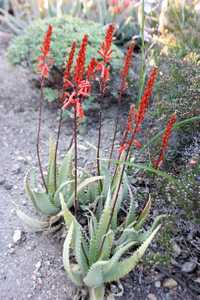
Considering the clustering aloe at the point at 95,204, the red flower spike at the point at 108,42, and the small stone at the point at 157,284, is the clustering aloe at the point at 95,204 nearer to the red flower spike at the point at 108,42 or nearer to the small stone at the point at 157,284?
the red flower spike at the point at 108,42

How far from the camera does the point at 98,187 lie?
2.83 m

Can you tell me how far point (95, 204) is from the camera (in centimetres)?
276

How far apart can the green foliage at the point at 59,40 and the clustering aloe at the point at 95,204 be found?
1554mm

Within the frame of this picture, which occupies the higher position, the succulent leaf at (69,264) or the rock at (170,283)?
the succulent leaf at (69,264)

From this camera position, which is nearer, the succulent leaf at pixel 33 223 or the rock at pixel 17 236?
the succulent leaf at pixel 33 223

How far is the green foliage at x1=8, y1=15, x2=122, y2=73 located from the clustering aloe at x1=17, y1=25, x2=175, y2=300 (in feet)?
5.10

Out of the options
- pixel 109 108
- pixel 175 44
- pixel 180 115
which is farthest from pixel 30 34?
pixel 180 115

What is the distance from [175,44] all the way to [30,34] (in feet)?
4.50

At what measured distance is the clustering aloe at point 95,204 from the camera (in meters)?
2.14

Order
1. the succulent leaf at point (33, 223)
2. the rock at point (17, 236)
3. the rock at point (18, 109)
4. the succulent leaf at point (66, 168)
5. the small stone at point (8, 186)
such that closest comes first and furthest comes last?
1. the succulent leaf at point (33, 223)
2. the succulent leaf at point (66, 168)
3. the rock at point (17, 236)
4. the small stone at point (8, 186)
5. the rock at point (18, 109)

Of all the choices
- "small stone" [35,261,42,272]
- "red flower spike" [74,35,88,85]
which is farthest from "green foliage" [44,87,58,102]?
"red flower spike" [74,35,88,85]

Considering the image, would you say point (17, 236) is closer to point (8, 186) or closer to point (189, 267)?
point (8, 186)

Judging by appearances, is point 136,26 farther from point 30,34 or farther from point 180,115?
point 180,115

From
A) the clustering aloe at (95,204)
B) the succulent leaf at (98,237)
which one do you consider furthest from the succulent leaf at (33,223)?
the succulent leaf at (98,237)
